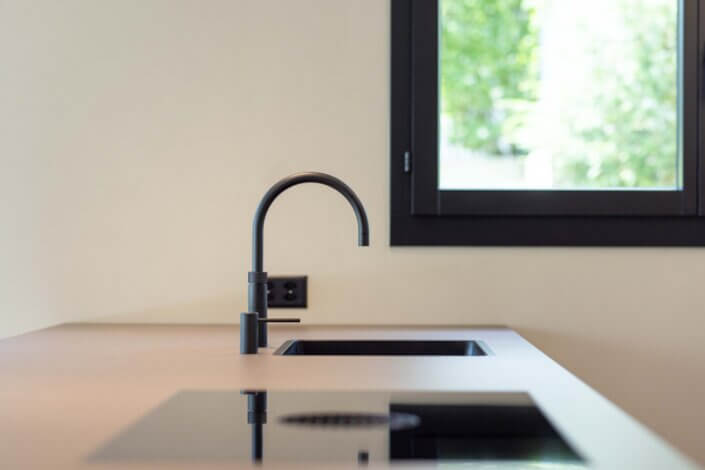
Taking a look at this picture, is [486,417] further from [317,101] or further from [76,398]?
[317,101]

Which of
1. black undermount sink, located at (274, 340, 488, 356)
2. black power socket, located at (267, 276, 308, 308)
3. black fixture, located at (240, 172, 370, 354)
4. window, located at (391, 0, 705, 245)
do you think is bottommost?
black undermount sink, located at (274, 340, 488, 356)

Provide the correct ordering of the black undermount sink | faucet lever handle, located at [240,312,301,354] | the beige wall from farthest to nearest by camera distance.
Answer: the beige wall
the black undermount sink
faucet lever handle, located at [240,312,301,354]

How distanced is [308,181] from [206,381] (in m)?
0.54

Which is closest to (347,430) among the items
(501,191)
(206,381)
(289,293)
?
(206,381)

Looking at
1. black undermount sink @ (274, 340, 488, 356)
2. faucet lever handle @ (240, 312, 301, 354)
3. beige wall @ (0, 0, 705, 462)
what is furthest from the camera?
beige wall @ (0, 0, 705, 462)

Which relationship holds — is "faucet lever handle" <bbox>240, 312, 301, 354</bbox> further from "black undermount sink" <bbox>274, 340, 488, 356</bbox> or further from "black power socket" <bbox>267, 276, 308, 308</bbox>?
"black power socket" <bbox>267, 276, 308, 308</bbox>

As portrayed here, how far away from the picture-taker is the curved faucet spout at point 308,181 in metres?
1.70

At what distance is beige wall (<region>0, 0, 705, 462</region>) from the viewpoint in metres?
2.22

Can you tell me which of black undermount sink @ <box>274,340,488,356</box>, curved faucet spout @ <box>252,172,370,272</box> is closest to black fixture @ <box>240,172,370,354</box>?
curved faucet spout @ <box>252,172,370,272</box>

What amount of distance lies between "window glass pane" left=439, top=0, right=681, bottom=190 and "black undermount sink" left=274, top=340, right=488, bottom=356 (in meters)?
0.53

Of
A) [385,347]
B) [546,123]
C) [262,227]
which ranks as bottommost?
[385,347]

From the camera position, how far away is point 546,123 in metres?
2.28

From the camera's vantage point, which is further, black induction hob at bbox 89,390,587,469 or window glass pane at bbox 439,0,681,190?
window glass pane at bbox 439,0,681,190

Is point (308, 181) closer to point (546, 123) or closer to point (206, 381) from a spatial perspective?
point (206, 381)
